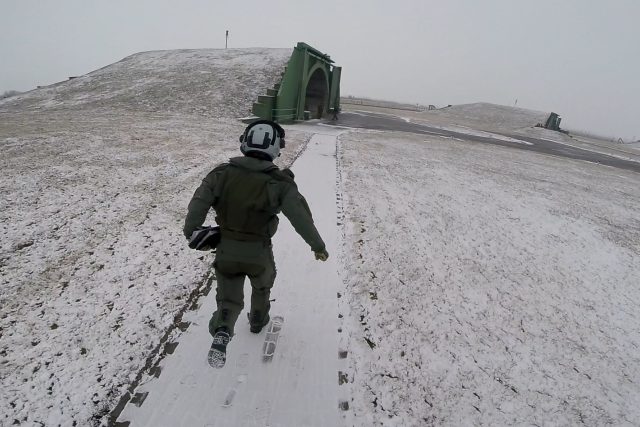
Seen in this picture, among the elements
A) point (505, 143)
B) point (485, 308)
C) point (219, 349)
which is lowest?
point (485, 308)

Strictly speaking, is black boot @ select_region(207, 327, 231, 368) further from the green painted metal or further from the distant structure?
the distant structure

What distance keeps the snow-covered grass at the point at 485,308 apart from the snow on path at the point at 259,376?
0.29 metres

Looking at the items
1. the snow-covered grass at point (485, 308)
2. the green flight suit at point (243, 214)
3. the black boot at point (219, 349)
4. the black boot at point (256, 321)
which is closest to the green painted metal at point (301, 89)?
the snow-covered grass at point (485, 308)

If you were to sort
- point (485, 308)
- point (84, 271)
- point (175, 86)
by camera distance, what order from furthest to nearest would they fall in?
point (175, 86)
point (485, 308)
point (84, 271)

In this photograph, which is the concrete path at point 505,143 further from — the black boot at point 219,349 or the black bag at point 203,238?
the black boot at point 219,349

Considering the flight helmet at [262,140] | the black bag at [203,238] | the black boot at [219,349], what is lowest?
the black boot at [219,349]

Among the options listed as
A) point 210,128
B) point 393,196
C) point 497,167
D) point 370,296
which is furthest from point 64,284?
point 497,167

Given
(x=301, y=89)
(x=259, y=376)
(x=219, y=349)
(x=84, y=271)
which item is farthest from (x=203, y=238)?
(x=301, y=89)

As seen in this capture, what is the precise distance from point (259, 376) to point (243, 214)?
1.58 metres

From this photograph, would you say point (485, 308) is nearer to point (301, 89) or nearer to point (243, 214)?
point (243, 214)

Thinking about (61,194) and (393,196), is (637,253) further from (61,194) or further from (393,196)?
(61,194)

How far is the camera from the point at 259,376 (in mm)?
3041

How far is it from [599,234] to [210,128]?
1489 cm

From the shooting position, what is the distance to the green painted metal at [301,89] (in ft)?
63.4
